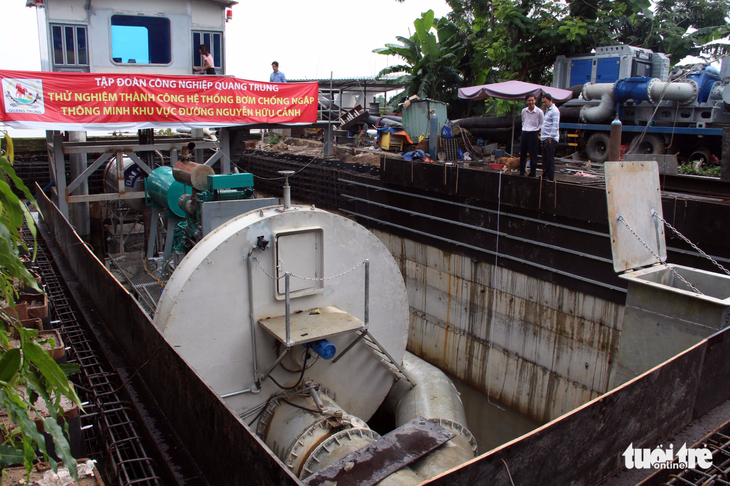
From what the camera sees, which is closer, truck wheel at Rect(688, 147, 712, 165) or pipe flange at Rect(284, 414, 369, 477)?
pipe flange at Rect(284, 414, 369, 477)

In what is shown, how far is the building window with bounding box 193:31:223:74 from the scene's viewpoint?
15.2 metres

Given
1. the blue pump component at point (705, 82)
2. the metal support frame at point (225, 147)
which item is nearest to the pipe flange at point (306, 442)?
the metal support frame at point (225, 147)

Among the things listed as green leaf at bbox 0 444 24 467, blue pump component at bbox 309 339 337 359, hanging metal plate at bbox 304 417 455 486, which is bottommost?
hanging metal plate at bbox 304 417 455 486

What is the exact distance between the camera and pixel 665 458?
385 centimetres

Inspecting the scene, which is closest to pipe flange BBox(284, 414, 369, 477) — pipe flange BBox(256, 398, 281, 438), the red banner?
pipe flange BBox(256, 398, 281, 438)

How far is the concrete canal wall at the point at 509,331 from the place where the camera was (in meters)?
9.95

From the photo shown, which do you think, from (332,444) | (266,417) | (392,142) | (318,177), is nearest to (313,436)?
(332,444)

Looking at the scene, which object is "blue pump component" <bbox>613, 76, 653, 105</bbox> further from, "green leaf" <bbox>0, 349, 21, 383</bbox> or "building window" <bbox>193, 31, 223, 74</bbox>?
"green leaf" <bbox>0, 349, 21, 383</bbox>

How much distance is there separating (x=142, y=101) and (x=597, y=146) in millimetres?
13603

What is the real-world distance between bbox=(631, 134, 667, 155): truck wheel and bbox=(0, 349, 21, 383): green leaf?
16946 millimetres

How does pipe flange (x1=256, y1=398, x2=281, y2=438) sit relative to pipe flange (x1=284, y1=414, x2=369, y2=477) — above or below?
below

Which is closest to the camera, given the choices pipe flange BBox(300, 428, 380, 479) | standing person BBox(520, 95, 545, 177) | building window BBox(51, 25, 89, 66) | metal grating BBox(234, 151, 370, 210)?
pipe flange BBox(300, 428, 380, 479)

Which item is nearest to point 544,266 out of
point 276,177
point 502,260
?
point 502,260

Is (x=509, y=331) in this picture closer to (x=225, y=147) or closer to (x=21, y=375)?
(x=225, y=147)
